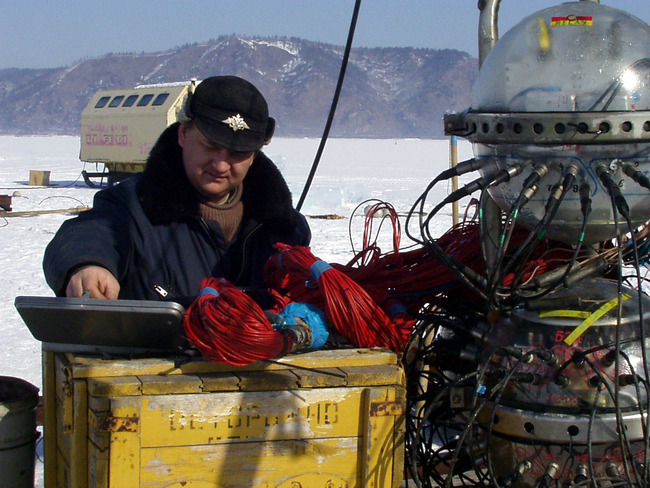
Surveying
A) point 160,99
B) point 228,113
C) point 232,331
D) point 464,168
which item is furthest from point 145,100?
point 232,331

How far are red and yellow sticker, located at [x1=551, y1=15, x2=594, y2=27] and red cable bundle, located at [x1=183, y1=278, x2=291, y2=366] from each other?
3.25 feet

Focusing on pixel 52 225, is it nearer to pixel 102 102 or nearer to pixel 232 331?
pixel 232 331

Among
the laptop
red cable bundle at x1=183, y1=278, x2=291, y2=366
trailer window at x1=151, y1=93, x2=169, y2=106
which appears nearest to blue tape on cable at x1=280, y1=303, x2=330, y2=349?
red cable bundle at x1=183, y1=278, x2=291, y2=366

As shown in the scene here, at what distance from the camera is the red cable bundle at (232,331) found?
5.97 ft

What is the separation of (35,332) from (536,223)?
1252 millimetres

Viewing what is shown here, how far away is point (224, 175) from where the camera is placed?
257 centimetres

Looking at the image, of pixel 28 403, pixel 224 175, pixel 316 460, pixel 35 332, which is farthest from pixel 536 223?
pixel 28 403

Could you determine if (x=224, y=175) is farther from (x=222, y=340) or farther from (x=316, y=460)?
(x=316, y=460)

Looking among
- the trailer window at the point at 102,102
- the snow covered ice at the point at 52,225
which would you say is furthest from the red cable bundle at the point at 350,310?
the trailer window at the point at 102,102

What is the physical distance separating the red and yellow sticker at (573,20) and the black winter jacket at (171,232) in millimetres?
1177

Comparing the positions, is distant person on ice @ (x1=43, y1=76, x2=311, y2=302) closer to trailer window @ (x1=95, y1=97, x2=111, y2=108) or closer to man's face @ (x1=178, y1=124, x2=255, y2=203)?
man's face @ (x1=178, y1=124, x2=255, y2=203)

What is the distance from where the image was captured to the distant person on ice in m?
2.43

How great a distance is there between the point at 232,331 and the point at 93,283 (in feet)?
1.67

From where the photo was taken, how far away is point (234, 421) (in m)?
1.83
